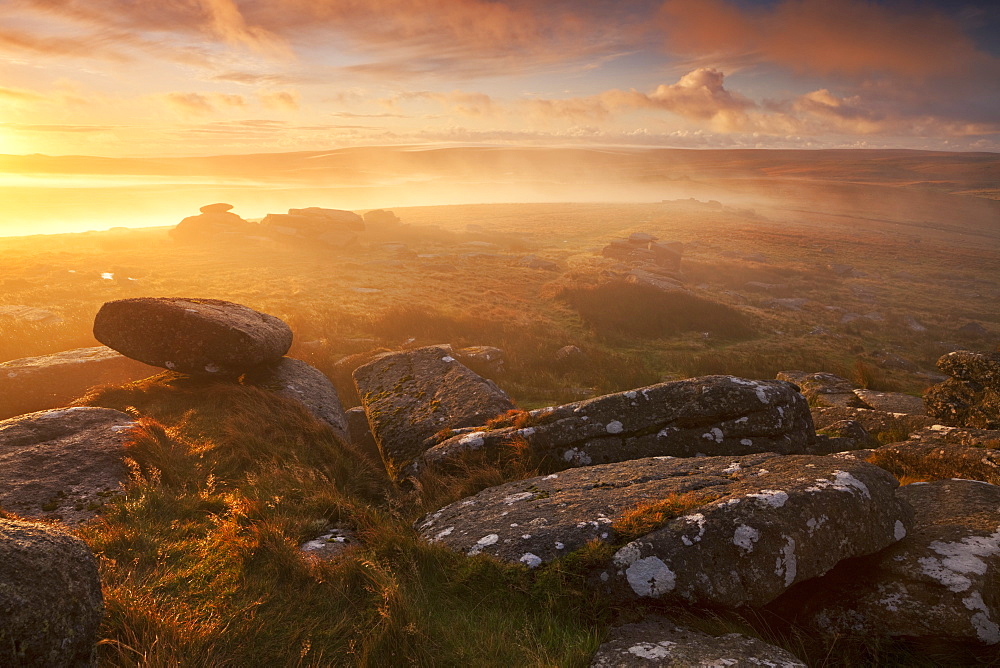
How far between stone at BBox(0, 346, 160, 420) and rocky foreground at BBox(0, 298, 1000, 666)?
114 inches

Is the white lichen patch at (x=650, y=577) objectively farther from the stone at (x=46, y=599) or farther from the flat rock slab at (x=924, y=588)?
the stone at (x=46, y=599)

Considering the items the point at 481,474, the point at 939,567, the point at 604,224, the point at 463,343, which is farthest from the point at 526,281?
the point at 604,224

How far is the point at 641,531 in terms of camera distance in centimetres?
483

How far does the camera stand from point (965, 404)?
10.8 m

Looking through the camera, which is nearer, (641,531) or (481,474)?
(641,531)

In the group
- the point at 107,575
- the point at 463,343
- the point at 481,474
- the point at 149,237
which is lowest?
the point at 463,343

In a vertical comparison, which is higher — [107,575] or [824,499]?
[107,575]

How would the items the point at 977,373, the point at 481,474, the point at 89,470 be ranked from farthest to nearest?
the point at 977,373
the point at 481,474
the point at 89,470

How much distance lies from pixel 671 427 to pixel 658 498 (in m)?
2.68

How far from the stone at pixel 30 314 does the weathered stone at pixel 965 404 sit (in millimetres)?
31832

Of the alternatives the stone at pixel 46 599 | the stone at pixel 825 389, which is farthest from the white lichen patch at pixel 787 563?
the stone at pixel 825 389

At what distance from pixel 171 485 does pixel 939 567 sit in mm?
9307

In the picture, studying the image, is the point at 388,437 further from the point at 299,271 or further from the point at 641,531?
the point at 299,271

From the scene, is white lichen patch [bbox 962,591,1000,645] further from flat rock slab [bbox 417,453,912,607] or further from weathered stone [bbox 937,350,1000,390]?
weathered stone [bbox 937,350,1000,390]
